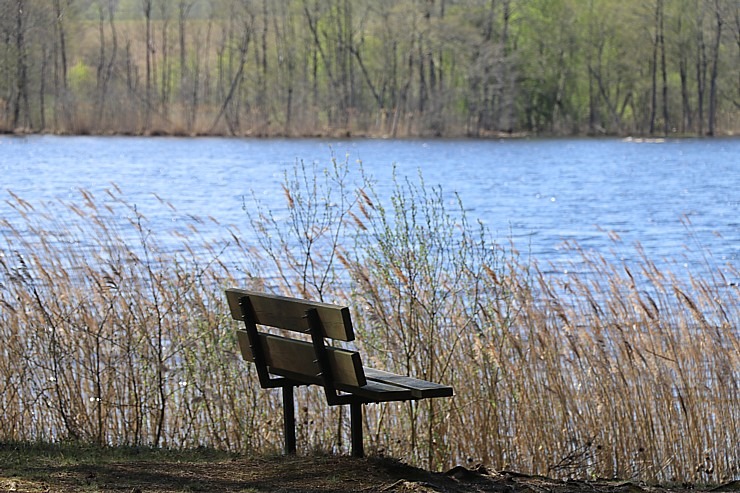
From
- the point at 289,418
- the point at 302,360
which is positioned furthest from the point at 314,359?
the point at 289,418

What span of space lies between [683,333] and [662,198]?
21.0 m

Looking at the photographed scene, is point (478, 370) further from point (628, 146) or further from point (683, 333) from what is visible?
point (628, 146)

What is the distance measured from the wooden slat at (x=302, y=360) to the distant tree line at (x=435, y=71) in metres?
46.4

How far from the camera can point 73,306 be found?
8.27 m

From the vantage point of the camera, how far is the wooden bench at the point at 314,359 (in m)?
5.46

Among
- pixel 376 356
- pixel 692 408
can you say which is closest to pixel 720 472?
pixel 692 408

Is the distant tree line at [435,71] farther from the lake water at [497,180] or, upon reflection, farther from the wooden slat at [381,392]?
the wooden slat at [381,392]

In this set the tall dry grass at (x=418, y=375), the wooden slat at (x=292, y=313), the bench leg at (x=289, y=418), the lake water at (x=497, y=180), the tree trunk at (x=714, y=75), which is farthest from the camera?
the tree trunk at (x=714, y=75)

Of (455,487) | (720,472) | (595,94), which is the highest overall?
(595,94)

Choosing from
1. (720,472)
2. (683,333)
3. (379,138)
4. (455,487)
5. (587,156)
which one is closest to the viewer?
(455,487)

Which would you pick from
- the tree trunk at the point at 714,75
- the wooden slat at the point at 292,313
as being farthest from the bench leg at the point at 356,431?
the tree trunk at the point at 714,75

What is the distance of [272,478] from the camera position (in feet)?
17.8

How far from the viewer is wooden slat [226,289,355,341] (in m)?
5.38

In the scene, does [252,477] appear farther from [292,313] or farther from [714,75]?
[714,75]
